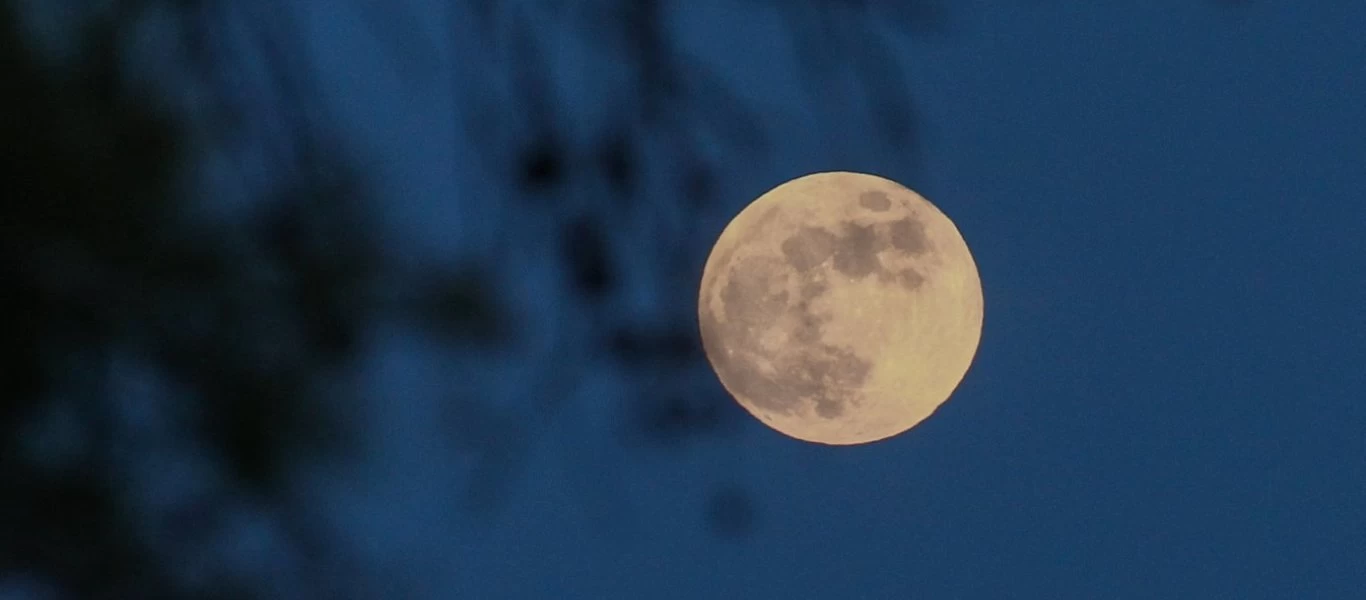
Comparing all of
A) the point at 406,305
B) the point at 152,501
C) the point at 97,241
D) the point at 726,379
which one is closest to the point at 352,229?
the point at 406,305

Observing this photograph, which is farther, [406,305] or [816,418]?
[816,418]

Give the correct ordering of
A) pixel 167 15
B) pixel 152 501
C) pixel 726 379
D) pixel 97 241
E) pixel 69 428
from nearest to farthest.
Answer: pixel 167 15, pixel 69 428, pixel 97 241, pixel 152 501, pixel 726 379

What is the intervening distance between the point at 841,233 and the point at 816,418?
418mm

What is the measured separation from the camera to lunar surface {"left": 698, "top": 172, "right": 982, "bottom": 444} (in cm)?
291

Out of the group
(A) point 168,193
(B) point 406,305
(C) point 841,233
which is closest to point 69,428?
(A) point 168,193

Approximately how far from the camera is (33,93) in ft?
6.53

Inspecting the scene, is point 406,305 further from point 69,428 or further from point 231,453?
point 69,428

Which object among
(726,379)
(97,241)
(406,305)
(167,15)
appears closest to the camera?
(167,15)

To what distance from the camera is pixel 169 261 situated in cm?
213

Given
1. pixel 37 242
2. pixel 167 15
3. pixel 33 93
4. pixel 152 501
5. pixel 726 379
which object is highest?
pixel 726 379

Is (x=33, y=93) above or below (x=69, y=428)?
above

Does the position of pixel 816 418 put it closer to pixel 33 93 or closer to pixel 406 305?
pixel 406 305

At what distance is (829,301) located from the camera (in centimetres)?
292

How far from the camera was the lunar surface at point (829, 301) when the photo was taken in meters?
2.91
